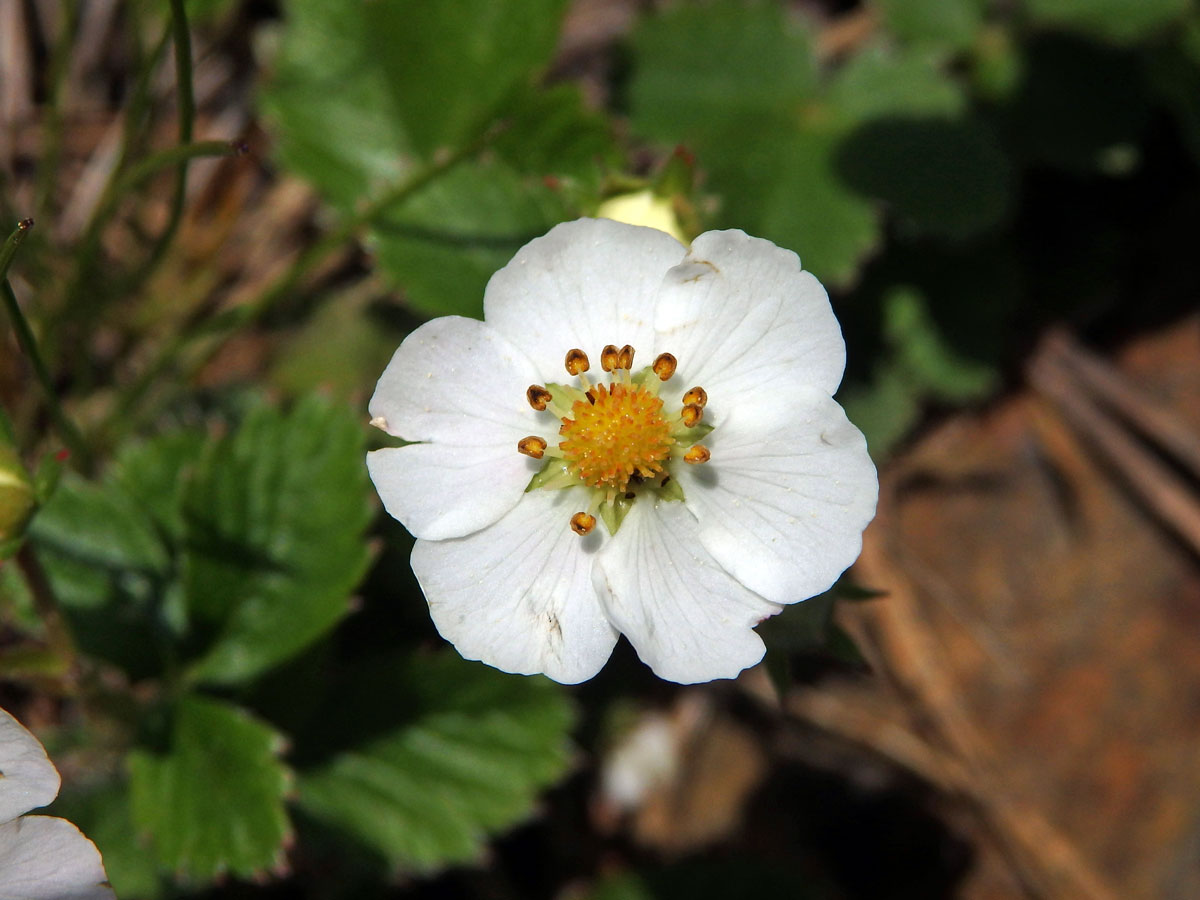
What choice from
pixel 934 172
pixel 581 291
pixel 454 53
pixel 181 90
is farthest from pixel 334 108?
pixel 934 172

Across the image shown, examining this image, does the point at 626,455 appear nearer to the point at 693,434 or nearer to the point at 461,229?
the point at 693,434

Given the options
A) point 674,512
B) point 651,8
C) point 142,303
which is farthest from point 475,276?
point 651,8

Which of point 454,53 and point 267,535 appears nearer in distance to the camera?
point 267,535

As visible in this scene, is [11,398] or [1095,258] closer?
[11,398]

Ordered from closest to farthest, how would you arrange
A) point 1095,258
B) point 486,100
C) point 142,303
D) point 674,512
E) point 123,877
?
point 674,512
point 123,877
point 486,100
point 142,303
point 1095,258

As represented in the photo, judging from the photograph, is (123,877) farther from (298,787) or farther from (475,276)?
(475,276)

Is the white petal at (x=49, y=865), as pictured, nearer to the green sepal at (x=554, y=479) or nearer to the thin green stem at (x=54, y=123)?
the green sepal at (x=554, y=479)

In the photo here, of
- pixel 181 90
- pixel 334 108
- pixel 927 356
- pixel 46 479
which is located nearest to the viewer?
pixel 46 479
